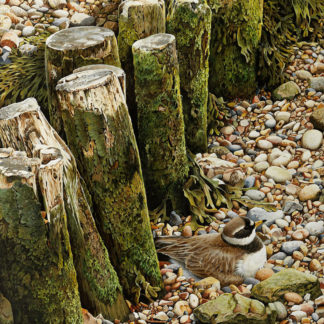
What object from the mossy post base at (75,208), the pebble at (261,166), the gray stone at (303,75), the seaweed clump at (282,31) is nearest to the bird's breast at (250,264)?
the mossy post base at (75,208)

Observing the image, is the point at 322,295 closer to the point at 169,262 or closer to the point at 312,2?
the point at 169,262

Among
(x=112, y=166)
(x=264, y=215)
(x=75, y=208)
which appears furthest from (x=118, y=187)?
(x=264, y=215)

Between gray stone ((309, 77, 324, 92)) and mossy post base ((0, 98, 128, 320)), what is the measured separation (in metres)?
3.24

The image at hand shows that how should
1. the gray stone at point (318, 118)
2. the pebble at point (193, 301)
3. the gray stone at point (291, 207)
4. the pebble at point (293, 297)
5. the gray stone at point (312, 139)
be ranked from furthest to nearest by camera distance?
1. the gray stone at point (318, 118)
2. the gray stone at point (312, 139)
3. the gray stone at point (291, 207)
4. the pebble at point (193, 301)
5. the pebble at point (293, 297)

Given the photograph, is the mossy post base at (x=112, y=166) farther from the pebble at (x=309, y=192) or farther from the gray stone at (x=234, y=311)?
the pebble at (x=309, y=192)

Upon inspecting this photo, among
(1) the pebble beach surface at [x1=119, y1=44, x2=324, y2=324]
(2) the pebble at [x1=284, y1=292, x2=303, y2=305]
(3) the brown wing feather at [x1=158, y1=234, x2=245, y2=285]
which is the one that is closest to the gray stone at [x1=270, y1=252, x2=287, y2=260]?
(1) the pebble beach surface at [x1=119, y1=44, x2=324, y2=324]

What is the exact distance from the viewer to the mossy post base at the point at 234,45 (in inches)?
220

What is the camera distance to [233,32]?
564 cm

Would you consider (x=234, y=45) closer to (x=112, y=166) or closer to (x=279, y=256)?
(x=279, y=256)

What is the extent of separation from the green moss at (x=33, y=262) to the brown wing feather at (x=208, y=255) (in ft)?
3.91

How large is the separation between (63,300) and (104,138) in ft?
3.02

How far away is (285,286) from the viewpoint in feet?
12.1

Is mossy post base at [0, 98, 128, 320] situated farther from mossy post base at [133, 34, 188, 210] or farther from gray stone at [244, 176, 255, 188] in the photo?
gray stone at [244, 176, 255, 188]

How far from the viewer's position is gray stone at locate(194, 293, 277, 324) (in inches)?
136
